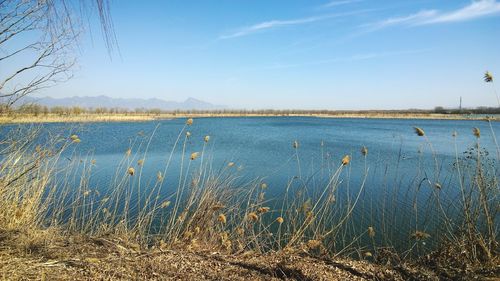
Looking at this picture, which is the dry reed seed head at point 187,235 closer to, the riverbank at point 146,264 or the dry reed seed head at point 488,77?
the riverbank at point 146,264

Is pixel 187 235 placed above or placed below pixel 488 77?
below

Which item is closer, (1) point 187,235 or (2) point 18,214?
(2) point 18,214

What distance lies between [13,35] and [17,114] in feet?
3.89

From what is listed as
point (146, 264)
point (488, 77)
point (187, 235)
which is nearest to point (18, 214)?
point (187, 235)

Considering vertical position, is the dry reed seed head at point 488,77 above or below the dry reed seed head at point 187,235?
above

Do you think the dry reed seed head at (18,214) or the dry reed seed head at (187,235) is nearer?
the dry reed seed head at (18,214)

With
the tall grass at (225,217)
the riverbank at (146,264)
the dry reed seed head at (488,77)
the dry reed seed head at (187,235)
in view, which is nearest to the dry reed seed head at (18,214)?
the tall grass at (225,217)

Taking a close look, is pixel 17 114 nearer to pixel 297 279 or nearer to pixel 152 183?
pixel 297 279

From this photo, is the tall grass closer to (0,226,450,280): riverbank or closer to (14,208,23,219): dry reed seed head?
(14,208,23,219): dry reed seed head

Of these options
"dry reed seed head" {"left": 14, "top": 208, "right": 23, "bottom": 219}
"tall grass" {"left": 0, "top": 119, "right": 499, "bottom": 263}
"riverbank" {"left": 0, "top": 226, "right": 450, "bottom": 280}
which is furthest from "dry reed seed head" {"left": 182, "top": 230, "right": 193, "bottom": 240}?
"dry reed seed head" {"left": 14, "top": 208, "right": 23, "bottom": 219}

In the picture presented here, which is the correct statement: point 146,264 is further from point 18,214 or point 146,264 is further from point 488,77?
point 488,77

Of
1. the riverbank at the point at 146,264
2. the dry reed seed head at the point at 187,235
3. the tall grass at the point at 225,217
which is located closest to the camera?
the riverbank at the point at 146,264

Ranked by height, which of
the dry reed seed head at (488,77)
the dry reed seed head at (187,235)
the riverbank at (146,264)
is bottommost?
the dry reed seed head at (187,235)

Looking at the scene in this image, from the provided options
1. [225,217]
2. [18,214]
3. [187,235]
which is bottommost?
[187,235]
